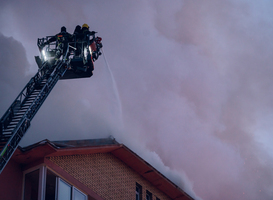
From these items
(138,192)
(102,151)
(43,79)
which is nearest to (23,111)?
(43,79)

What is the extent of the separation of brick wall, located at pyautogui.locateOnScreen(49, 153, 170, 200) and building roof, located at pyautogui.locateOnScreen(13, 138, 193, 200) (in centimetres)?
30

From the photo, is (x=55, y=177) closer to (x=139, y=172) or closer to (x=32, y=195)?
(x=32, y=195)

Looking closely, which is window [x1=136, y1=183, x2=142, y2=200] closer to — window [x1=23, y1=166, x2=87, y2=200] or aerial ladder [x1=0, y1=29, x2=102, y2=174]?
window [x1=23, y1=166, x2=87, y2=200]

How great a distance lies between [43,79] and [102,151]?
624 cm

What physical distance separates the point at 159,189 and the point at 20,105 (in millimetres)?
12507

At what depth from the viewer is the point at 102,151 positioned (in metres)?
21.7

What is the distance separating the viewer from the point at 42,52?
1833cm

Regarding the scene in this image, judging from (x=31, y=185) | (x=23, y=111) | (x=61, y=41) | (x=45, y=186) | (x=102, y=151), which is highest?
(x=61, y=41)

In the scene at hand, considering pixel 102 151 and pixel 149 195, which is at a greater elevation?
pixel 102 151

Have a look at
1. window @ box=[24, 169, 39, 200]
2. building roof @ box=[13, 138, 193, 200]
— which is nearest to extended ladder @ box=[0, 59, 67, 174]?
building roof @ box=[13, 138, 193, 200]

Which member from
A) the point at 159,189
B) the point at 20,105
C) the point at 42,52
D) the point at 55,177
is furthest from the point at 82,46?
the point at 159,189

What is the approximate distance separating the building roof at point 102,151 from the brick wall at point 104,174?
0.30 m

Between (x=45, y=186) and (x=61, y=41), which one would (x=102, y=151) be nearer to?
(x=45, y=186)

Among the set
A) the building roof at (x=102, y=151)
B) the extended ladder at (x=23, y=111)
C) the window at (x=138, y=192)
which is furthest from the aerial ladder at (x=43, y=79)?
the window at (x=138, y=192)
